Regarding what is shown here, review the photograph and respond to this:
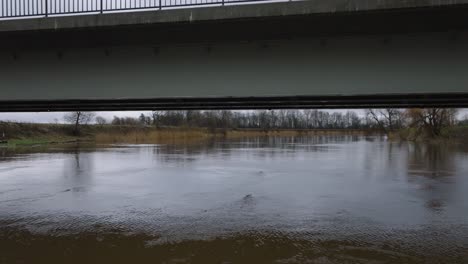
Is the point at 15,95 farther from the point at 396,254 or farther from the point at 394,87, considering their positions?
the point at 396,254

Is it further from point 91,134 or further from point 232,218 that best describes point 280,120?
point 232,218

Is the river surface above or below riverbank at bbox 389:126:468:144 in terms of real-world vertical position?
below

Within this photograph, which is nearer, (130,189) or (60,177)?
(130,189)

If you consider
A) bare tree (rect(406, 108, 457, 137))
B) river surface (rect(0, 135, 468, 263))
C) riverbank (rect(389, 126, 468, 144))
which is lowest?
river surface (rect(0, 135, 468, 263))

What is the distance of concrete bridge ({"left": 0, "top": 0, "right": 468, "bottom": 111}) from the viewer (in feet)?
29.8

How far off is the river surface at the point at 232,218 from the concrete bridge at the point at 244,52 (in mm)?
3803

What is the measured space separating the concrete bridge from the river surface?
380 cm

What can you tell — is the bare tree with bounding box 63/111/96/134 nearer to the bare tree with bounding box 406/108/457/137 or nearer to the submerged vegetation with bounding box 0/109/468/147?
the submerged vegetation with bounding box 0/109/468/147

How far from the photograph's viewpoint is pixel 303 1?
871 centimetres

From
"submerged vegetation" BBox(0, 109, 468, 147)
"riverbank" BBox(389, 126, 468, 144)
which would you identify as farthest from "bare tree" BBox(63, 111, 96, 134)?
"riverbank" BBox(389, 126, 468, 144)

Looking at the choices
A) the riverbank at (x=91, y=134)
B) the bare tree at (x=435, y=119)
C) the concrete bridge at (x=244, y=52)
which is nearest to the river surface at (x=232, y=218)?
the concrete bridge at (x=244, y=52)

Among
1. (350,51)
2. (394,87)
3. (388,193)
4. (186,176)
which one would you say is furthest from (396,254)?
(186,176)

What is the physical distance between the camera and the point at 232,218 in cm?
1376

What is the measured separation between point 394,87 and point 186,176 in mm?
16529
